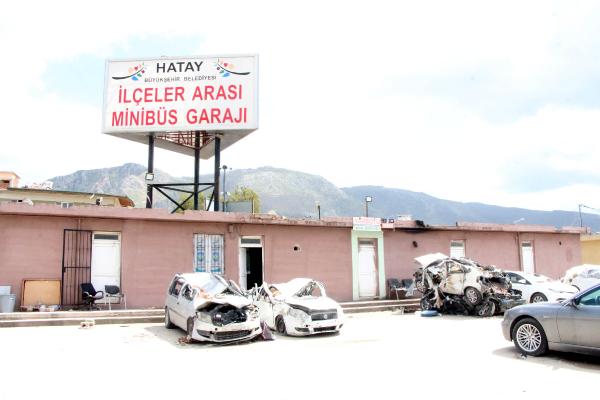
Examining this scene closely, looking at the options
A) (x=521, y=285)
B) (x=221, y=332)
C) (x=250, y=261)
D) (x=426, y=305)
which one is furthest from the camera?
(x=250, y=261)

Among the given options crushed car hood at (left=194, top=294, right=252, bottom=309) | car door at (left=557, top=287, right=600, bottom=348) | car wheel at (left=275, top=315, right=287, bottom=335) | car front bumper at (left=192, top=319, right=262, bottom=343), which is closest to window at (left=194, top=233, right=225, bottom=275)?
car wheel at (left=275, top=315, right=287, bottom=335)

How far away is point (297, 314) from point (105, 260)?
24.1ft

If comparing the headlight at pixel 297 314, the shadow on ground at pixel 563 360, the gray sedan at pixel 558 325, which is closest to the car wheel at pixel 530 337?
the gray sedan at pixel 558 325

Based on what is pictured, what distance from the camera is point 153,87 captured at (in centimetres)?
2052

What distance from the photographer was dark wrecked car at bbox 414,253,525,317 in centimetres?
1648

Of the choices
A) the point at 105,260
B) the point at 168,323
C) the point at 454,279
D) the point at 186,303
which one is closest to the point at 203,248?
the point at 105,260

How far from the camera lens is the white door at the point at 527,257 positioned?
85.4 ft

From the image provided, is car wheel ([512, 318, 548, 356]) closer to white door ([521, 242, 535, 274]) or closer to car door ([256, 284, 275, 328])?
car door ([256, 284, 275, 328])

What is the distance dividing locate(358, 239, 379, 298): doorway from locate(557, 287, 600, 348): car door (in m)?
12.3

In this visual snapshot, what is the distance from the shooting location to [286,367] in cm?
873

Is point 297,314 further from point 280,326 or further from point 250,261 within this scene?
point 250,261

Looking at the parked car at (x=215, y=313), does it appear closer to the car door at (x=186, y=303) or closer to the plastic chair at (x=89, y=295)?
the car door at (x=186, y=303)

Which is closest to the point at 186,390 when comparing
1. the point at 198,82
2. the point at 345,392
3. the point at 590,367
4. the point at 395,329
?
the point at 345,392

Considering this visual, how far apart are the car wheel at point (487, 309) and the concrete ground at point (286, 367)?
3555mm
